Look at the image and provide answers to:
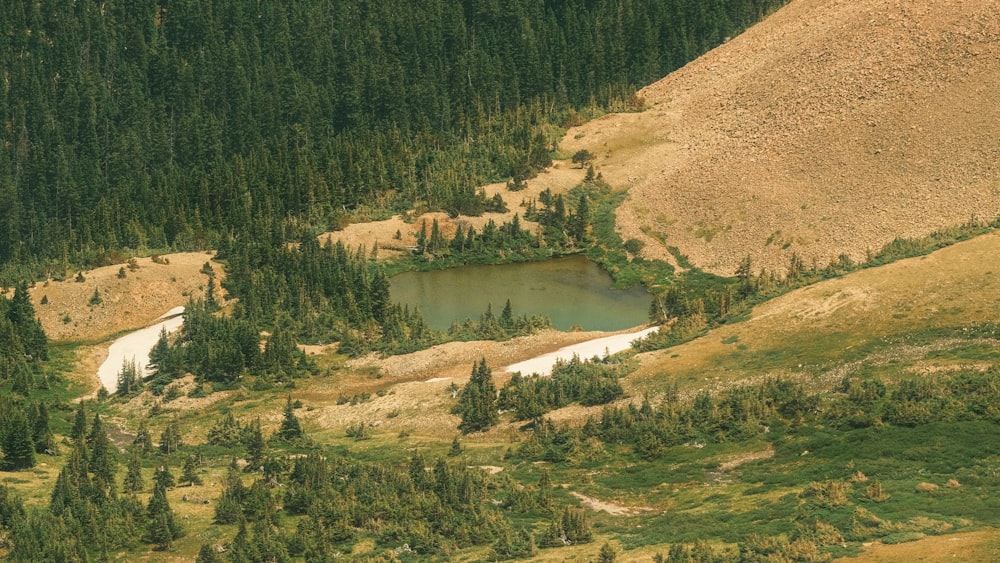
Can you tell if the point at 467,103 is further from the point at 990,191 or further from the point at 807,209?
the point at 990,191

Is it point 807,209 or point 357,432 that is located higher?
point 807,209

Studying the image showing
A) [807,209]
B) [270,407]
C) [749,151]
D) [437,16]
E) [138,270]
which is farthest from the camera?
[437,16]

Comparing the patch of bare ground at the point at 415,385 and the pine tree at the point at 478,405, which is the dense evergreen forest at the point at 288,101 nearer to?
the patch of bare ground at the point at 415,385

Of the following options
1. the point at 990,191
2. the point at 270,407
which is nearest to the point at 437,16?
the point at 990,191

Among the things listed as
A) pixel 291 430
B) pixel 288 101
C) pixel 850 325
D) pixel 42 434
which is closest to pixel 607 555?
pixel 850 325

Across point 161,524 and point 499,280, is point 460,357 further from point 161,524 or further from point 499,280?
point 161,524

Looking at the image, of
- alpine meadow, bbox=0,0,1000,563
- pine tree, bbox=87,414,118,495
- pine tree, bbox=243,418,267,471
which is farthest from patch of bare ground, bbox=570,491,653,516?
pine tree, bbox=87,414,118,495

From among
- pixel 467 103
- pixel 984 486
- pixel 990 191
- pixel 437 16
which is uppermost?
pixel 437 16
